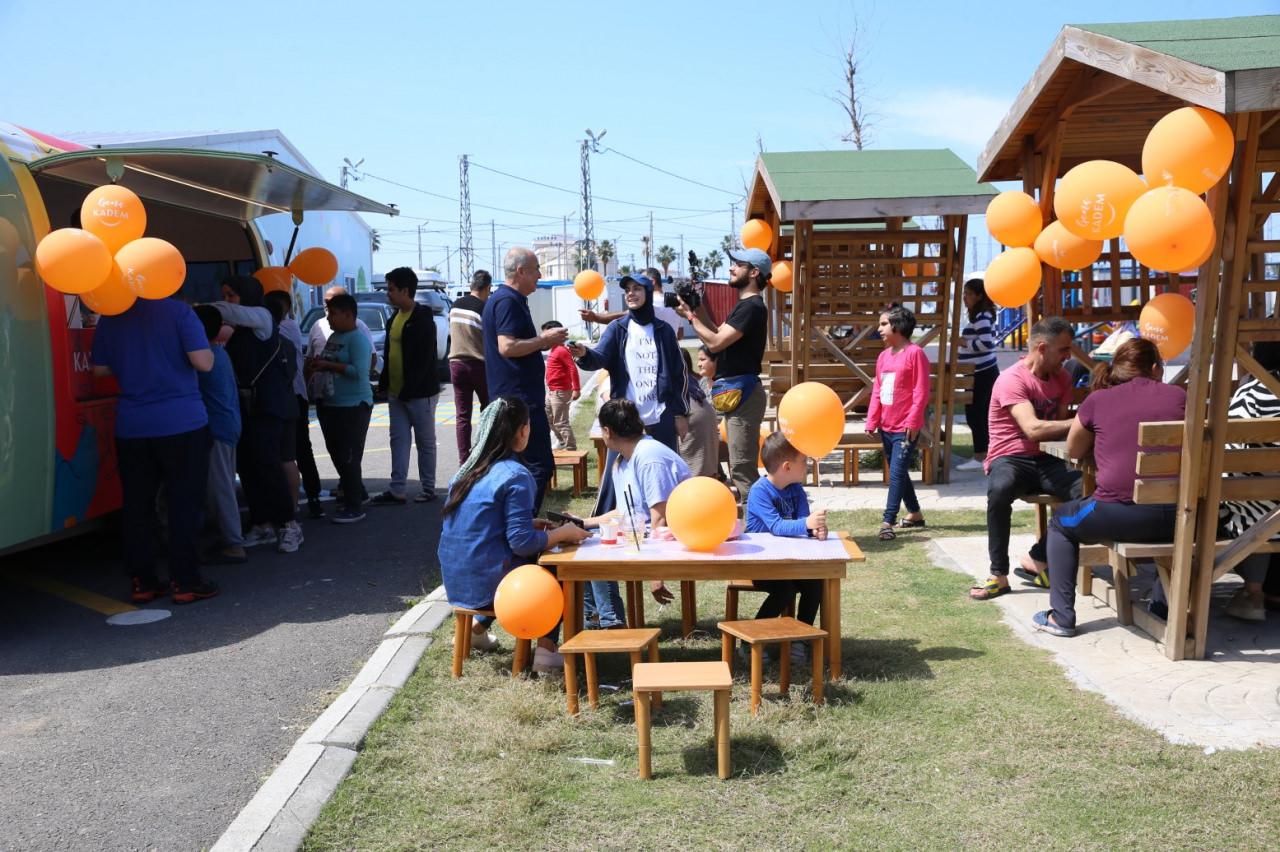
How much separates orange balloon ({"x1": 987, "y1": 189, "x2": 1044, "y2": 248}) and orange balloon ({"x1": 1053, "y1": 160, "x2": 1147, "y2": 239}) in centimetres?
158

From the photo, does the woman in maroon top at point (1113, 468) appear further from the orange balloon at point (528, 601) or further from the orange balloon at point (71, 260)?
the orange balloon at point (71, 260)

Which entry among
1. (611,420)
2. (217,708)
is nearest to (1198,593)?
(611,420)

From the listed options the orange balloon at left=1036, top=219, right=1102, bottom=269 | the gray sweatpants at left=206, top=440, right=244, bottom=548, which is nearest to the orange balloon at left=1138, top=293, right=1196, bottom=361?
the orange balloon at left=1036, top=219, right=1102, bottom=269

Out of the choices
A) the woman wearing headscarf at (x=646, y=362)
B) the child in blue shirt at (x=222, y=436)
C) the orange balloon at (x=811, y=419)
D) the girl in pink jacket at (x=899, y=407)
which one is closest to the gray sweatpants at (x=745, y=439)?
the girl in pink jacket at (x=899, y=407)

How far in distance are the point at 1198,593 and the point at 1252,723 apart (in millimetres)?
885

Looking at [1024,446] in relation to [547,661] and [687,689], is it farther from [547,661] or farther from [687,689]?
[687,689]

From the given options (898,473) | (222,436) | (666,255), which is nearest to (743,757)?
(898,473)

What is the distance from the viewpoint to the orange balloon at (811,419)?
502 cm

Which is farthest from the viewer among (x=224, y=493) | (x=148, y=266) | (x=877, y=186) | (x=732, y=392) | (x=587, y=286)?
(x=877, y=186)

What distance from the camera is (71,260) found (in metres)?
5.83

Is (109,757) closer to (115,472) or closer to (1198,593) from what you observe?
(115,472)

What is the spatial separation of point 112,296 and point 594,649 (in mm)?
3729

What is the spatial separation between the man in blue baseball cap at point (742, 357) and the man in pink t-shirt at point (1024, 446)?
1.92m

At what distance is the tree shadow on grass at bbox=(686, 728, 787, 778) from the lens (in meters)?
4.04
